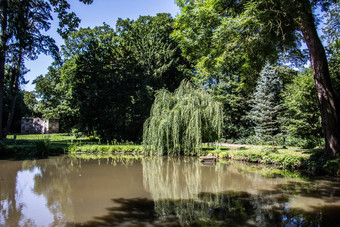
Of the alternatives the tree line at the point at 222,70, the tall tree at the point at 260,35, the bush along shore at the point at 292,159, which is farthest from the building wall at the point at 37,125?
the bush along shore at the point at 292,159

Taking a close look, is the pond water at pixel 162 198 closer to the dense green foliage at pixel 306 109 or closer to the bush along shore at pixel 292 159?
the bush along shore at pixel 292 159

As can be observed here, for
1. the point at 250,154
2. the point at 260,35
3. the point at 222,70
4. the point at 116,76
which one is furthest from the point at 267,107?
the point at 116,76

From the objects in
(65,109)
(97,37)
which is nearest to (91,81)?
(65,109)

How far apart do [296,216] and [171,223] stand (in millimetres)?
2396

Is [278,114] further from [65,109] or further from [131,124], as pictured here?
[65,109]

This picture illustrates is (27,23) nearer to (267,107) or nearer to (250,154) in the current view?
(250,154)

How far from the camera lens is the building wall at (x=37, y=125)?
32.1 m

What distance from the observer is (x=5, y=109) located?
28.1 meters

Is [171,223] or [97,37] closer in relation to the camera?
[171,223]

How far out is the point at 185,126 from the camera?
12125 millimetres

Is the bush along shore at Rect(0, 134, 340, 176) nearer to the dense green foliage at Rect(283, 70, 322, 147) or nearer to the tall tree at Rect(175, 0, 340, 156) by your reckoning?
the tall tree at Rect(175, 0, 340, 156)

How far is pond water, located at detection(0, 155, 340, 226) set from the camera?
14.1 ft

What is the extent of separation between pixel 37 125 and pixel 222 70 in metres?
27.8

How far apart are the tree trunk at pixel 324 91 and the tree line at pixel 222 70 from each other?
0.03 m
